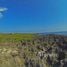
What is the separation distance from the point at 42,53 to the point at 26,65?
2.40m

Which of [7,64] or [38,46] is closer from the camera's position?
[7,64]

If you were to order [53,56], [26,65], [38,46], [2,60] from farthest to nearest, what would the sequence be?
[38,46]
[53,56]
[26,65]
[2,60]

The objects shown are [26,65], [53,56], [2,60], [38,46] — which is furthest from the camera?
[38,46]

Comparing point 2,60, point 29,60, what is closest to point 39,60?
point 29,60

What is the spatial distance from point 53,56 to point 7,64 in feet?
13.7

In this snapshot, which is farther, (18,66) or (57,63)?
(57,63)

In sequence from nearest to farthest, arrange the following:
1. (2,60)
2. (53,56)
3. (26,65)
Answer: (2,60) < (26,65) < (53,56)

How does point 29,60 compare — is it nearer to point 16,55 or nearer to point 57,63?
point 16,55

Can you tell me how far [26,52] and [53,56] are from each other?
2222 millimetres

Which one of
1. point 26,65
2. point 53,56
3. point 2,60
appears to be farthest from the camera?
point 53,56

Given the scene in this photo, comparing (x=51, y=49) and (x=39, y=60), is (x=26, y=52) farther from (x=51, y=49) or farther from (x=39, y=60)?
(x=51, y=49)

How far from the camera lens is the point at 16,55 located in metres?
16.4

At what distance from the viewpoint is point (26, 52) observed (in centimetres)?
1700

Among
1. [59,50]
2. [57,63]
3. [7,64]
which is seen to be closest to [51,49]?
[59,50]
